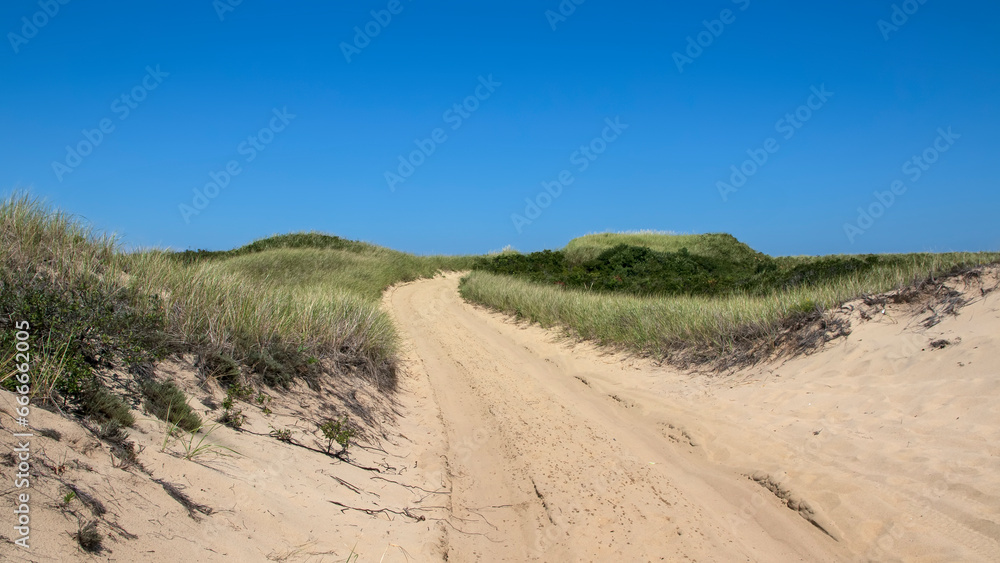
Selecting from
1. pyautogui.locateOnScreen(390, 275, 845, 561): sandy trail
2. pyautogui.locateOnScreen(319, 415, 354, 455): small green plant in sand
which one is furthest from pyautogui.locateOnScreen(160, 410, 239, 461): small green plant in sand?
pyautogui.locateOnScreen(390, 275, 845, 561): sandy trail

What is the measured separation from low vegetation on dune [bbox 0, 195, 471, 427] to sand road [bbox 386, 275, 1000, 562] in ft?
5.53

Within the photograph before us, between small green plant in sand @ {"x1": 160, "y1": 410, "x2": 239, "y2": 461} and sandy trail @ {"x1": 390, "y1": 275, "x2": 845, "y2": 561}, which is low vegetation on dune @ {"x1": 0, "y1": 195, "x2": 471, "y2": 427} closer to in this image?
small green plant in sand @ {"x1": 160, "y1": 410, "x2": 239, "y2": 461}

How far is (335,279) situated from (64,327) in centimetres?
1348

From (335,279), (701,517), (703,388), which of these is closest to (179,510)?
(701,517)

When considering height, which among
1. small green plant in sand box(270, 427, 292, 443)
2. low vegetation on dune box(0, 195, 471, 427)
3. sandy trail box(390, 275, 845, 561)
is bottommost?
sandy trail box(390, 275, 845, 561)

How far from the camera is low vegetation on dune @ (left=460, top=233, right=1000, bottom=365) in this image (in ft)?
28.5

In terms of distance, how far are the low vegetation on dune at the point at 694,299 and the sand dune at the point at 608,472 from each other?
69 centimetres

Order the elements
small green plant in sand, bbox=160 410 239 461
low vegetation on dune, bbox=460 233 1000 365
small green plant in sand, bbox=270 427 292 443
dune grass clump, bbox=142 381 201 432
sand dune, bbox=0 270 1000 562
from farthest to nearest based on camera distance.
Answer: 1. low vegetation on dune, bbox=460 233 1000 365
2. small green plant in sand, bbox=270 427 292 443
3. dune grass clump, bbox=142 381 201 432
4. small green plant in sand, bbox=160 410 239 461
5. sand dune, bbox=0 270 1000 562

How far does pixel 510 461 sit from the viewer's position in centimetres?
552

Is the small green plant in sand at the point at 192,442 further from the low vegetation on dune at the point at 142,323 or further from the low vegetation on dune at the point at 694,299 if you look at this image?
the low vegetation on dune at the point at 694,299

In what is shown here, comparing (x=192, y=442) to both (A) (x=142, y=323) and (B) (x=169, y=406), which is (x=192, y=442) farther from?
(A) (x=142, y=323)

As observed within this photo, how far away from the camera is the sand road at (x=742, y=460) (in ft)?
13.1

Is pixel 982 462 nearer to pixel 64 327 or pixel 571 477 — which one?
pixel 571 477

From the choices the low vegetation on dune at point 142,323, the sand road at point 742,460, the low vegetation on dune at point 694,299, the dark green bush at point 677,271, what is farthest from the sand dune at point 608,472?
the dark green bush at point 677,271
